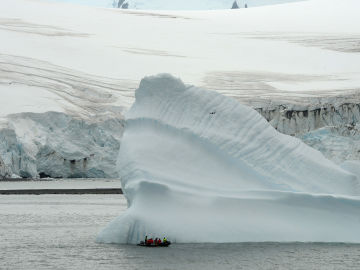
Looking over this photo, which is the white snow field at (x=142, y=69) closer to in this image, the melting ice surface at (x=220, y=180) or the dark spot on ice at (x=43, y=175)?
the dark spot on ice at (x=43, y=175)

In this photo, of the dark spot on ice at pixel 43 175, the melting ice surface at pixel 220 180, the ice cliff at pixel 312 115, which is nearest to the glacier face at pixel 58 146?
the dark spot on ice at pixel 43 175

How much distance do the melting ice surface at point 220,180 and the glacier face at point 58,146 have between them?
18.0m

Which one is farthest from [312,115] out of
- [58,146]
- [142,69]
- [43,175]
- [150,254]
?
[150,254]

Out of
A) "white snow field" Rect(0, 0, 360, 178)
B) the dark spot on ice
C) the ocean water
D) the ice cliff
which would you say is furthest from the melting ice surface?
the dark spot on ice

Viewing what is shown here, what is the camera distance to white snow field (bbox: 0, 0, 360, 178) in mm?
35531

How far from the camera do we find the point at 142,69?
5316cm

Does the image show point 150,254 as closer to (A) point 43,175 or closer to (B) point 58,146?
(B) point 58,146

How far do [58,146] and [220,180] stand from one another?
20.3 meters

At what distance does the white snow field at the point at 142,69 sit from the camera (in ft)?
117

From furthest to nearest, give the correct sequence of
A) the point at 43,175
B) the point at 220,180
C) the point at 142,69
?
the point at 142,69, the point at 43,175, the point at 220,180

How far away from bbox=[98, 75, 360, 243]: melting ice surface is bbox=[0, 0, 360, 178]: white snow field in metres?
17.7

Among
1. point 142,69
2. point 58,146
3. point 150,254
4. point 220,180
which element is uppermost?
point 142,69

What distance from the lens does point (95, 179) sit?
38.1 m

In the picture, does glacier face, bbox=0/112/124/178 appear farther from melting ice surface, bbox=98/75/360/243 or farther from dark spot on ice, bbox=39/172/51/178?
melting ice surface, bbox=98/75/360/243
